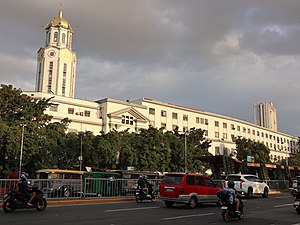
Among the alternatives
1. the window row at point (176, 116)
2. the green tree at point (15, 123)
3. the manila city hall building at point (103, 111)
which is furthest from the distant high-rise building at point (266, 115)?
the green tree at point (15, 123)

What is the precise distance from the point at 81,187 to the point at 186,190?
6513 mm

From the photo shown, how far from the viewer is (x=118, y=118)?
7112cm

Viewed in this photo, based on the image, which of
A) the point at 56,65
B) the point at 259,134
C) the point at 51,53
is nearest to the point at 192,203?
the point at 56,65

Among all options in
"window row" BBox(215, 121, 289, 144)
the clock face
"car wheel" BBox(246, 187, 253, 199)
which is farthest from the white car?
the clock face

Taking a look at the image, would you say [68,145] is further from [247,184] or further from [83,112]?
[247,184]

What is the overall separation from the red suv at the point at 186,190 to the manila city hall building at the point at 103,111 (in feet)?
159

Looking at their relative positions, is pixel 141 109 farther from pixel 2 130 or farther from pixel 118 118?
pixel 2 130

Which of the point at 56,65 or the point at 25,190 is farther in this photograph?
the point at 56,65

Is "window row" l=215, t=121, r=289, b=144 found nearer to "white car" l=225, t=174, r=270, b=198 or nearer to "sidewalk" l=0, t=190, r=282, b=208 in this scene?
"white car" l=225, t=174, r=270, b=198

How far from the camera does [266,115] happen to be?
144m

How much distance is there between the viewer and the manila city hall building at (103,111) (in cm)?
6712

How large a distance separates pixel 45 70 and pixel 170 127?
111 feet

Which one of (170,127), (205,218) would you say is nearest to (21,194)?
(205,218)

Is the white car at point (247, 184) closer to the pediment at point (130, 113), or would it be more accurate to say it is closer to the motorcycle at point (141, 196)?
the motorcycle at point (141, 196)
